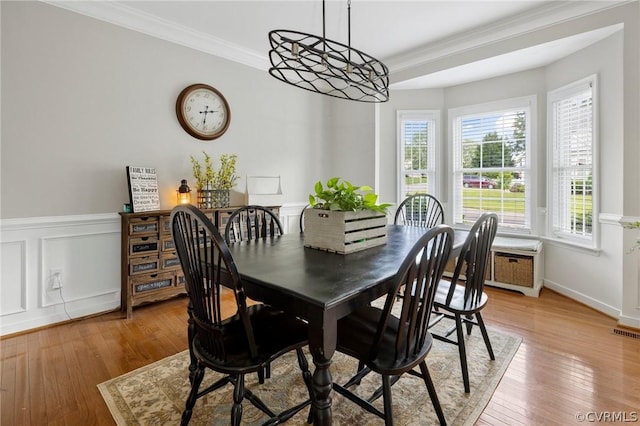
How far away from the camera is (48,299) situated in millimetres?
2729

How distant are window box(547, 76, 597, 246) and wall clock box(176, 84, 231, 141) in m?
3.73

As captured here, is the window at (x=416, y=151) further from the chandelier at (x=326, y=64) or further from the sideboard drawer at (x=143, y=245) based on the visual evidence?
the sideboard drawer at (x=143, y=245)

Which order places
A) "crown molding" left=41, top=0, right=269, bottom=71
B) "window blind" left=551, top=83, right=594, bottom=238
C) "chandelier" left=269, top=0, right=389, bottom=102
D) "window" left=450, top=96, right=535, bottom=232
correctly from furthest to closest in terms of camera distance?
1. "window" left=450, top=96, right=535, bottom=232
2. "window blind" left=551, top=83, right=594, bottom=238
3. "crown molding" left=41, top=0, right=269, bottom=71
4. "chandelier" left=269, top=0, right=389, bottom=102

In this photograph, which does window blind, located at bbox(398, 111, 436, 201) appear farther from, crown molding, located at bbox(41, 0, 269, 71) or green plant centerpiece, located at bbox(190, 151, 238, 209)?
green plant centerpiece, located at bbox(190, 151, 238, 209)

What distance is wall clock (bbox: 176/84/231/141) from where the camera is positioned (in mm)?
Answer: 3426

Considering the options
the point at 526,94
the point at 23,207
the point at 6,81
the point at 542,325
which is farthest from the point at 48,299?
the point at 526,94

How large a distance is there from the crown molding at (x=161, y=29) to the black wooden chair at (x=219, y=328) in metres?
2.61

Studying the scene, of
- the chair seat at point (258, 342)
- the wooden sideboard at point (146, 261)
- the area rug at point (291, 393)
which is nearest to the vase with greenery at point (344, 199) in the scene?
the chair seat at point (258, 342)

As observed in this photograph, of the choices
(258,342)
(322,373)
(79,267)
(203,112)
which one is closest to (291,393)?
(258,342)

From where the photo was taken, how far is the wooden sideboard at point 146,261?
287 centimetres

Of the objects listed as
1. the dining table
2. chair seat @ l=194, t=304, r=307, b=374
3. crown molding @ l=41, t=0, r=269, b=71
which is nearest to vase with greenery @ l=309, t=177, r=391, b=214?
the dining table

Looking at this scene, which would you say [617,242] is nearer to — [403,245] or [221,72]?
[403,245]

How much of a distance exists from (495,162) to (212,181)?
3516mm

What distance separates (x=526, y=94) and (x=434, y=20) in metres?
1.59
